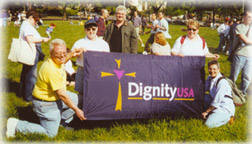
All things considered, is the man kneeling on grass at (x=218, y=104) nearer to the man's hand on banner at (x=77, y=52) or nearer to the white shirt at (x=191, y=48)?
the white shirt at (x=191, y=48)

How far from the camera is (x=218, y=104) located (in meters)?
4.24

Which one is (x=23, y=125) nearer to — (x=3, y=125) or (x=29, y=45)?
(x=3, y=125)

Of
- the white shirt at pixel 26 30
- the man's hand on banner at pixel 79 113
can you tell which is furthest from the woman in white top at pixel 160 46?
the white shirt at pixel 26 30

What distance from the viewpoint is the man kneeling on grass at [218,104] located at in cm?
418

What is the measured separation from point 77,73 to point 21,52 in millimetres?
1503

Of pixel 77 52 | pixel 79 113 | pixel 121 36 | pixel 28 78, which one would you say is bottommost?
pixel 79 113

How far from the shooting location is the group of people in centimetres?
→ 351

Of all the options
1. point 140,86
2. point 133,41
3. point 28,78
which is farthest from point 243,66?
point 28,78

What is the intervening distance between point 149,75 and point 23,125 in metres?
2.21

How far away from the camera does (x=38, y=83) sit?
11.8 feet

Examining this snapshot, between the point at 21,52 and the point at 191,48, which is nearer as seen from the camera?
the point at 191,48

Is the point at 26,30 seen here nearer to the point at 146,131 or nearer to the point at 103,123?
the point at 103,123

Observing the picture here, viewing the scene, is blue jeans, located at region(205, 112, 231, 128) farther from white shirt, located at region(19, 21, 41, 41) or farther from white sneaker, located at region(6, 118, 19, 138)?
white shirt, located at region(19, 21, 41, 41)

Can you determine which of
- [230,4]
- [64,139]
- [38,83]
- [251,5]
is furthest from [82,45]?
[230,4]
